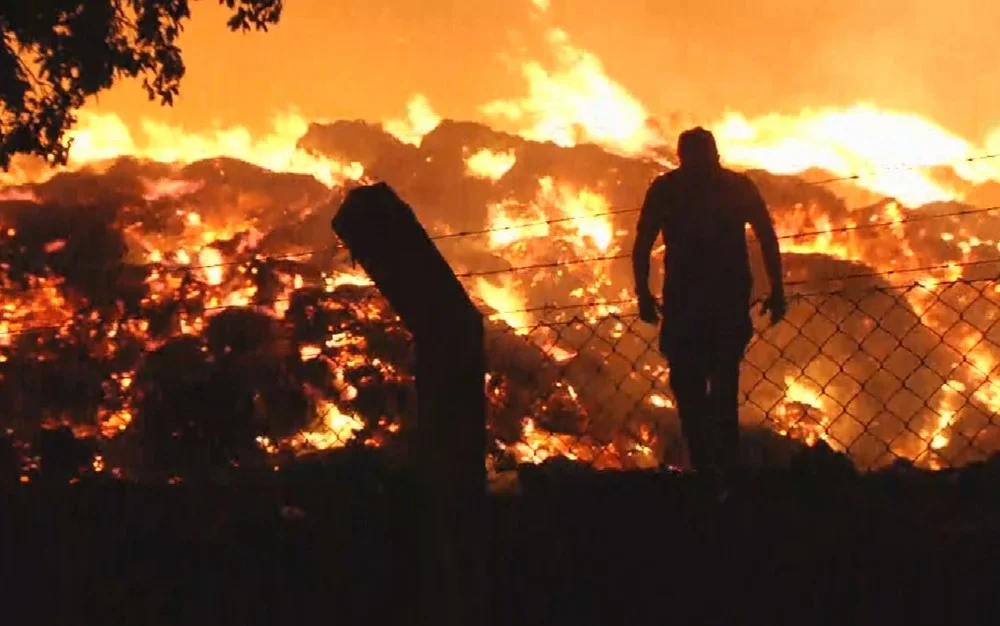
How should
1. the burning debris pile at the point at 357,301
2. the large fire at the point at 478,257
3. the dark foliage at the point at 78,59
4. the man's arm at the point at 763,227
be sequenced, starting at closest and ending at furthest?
the man's arm at the point at 763,227
the dark foliage at the point at 78,59
the burning debris pile at the point at 357,301
the large fire at the point at 478,257

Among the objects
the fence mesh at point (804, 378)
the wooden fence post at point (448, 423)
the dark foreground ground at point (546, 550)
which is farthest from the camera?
the fence mesh at point (804, 378)

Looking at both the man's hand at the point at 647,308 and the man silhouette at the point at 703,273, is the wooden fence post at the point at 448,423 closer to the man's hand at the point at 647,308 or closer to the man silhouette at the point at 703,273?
the man silhouette at the point at 703,273

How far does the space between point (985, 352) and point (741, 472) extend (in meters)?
26.3

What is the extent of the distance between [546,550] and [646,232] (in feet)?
8.54

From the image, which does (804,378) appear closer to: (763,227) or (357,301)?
(357,301)

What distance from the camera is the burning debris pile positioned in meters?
18.6

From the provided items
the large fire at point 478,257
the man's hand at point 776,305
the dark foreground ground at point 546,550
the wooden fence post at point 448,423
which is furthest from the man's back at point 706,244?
the large fire at point 478,257

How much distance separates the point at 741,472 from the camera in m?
4.00

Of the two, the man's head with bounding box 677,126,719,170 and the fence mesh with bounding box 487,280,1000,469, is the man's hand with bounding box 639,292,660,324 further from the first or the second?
the fence mesh with bounding box 487,280,1000,469

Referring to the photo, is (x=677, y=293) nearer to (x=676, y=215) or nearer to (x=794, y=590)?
(x=676, y=215)

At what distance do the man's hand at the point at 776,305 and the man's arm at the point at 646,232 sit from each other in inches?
25.5

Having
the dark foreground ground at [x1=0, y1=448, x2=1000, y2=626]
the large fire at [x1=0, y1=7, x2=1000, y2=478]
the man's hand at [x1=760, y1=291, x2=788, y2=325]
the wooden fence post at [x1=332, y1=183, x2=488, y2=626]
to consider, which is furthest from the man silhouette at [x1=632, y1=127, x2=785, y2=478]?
the large fire at [x1=0, y1=7, x2=1000, y2=478]

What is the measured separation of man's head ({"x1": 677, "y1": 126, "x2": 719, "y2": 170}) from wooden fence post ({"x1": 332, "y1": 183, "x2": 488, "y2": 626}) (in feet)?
9.14

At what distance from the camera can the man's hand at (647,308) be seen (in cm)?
577
